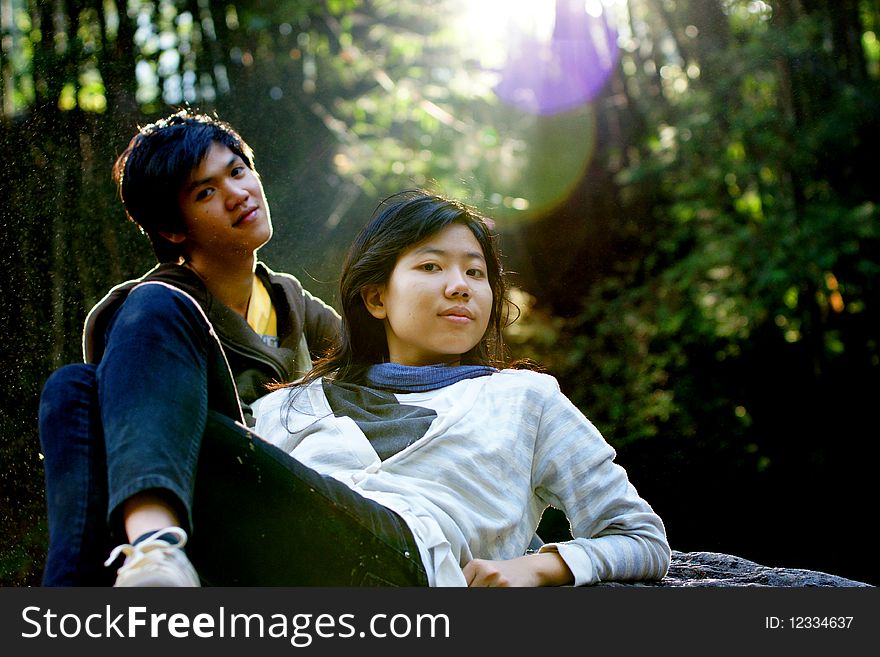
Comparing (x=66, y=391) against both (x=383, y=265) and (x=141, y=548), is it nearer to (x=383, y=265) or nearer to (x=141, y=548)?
(x=141, y=548)

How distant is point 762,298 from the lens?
14.1 feet

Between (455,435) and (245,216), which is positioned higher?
(245,216)

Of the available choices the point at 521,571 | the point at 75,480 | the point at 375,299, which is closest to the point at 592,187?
the point at 375,299

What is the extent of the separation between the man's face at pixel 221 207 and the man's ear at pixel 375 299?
12.8 inches

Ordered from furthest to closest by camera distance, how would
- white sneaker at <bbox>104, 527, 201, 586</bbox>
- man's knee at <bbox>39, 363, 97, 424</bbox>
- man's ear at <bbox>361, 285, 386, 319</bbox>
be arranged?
man's ear at <bbox>361, 285, 386, 319</bbox>, man's knee at <bbox>39, 363, 97, 424</bbox>, white sneaker at <bbox>104, 527, 201, 586</bbox>

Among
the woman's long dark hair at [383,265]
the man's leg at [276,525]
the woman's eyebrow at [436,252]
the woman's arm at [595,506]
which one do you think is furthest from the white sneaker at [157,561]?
the woman's eyebrow at [436,252]

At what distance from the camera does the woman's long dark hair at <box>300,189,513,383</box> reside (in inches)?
63.8

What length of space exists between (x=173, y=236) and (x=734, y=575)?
132 centimetres

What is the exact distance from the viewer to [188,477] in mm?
1011

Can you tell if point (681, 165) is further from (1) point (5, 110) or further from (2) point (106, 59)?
(1) point (5, 110)

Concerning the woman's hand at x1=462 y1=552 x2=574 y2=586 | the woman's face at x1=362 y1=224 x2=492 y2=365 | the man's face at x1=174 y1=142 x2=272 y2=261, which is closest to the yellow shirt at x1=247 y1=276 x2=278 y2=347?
the man's face at x1=174 y1=142 x2=272 y2=261

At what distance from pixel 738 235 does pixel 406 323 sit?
3.30 metres

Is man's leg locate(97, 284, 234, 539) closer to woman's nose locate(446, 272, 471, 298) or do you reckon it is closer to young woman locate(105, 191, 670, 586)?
young woman locate(105, 191, 670, 586)

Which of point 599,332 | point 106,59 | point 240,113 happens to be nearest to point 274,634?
point 106,59
